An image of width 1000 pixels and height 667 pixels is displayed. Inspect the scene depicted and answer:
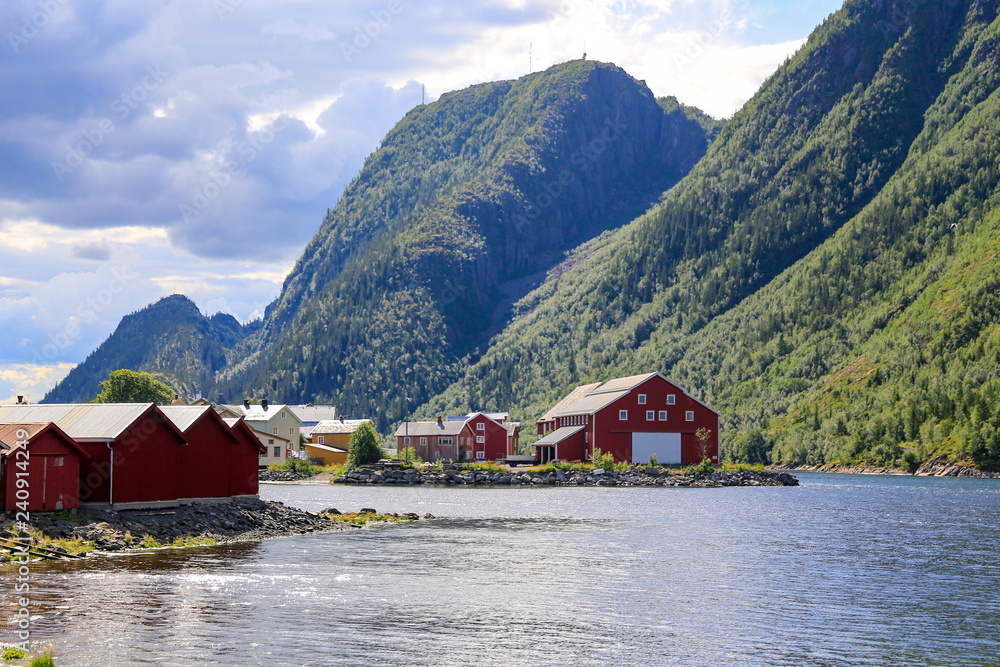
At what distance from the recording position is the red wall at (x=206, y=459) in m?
53.1

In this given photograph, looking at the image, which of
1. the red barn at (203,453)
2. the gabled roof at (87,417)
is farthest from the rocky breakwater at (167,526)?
the gabled roof at (87,417)

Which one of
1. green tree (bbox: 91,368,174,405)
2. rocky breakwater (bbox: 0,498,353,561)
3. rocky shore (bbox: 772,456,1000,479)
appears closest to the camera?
rocky breakwater (bbox: 0,498,353,561)

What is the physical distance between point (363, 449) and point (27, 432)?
263ft

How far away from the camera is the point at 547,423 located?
476 ft

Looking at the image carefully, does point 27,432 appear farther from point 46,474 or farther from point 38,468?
point 46,474

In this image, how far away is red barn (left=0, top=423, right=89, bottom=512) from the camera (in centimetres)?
4391

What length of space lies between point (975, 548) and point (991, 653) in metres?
25.0

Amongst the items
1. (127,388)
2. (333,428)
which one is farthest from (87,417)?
(333,428)

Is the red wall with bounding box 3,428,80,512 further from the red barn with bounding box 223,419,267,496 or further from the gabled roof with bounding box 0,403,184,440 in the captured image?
the red barn with bounding box 223,419,267,496

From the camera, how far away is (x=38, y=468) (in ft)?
148

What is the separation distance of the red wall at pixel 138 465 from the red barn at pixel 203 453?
83 centimetres

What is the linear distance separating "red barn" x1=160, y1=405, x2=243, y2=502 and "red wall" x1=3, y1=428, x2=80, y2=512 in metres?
6.76

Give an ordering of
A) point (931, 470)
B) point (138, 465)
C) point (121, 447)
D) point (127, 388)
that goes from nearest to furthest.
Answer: point (121, 447) < point (138, 465) < point (127, 388) < point (931, 470)

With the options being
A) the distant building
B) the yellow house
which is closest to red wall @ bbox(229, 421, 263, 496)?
the distant building
